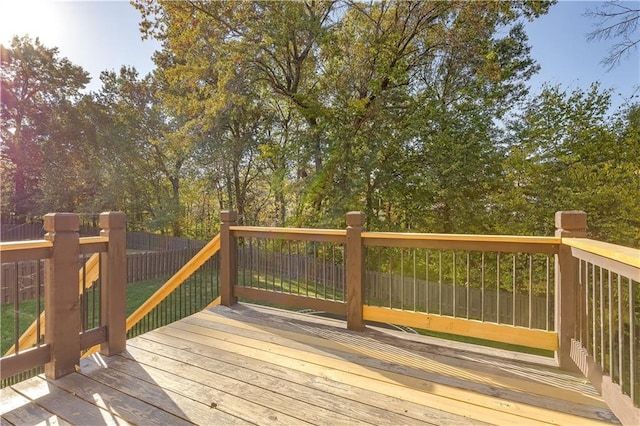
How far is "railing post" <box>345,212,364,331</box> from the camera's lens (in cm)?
302

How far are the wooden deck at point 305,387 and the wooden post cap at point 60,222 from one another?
999mm

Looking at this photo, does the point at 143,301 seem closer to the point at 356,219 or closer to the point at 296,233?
the point at 296,233

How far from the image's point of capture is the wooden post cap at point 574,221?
2.30m

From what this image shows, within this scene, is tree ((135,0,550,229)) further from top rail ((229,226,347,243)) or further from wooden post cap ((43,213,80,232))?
wooden post cap ((43,213,80,232))

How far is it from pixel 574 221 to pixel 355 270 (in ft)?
5.63

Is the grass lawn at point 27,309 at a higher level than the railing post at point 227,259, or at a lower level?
lower

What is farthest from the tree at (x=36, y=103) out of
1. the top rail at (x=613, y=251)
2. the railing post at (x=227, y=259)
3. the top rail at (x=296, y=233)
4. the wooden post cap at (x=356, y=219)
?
the top rail at (x=613, y=251)

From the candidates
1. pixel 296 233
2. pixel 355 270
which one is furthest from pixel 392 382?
pixel 296 233

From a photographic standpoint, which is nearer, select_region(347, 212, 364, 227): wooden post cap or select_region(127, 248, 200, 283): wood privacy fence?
select_region(347, 212, 364, 227): wooden post cap

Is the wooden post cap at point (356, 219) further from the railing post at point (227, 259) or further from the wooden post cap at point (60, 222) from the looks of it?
the wooden post cap at point (60, 222)

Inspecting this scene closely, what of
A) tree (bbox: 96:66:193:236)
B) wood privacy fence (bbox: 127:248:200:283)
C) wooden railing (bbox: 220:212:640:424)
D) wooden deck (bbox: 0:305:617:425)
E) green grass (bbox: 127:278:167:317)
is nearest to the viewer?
wooden railing (bbox: 220:212:640:424)

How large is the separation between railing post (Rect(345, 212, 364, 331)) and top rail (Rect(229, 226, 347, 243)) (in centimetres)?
12

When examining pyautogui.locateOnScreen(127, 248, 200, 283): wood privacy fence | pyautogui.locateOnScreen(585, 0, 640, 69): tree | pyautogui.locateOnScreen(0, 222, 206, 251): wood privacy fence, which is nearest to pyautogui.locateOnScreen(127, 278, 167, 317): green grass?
pyautogui.locateOnScreen(127, 248, 200, 283): wood privacy fence

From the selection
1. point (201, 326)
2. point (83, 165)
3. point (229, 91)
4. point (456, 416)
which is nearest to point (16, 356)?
point (201, 326)
